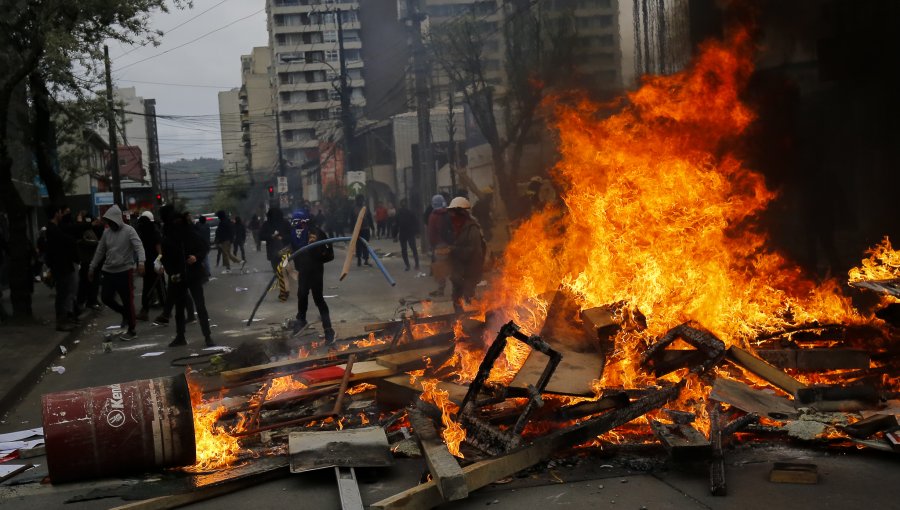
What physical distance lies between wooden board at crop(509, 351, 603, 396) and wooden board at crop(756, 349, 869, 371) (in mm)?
1622

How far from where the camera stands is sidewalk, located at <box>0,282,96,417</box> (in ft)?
30.3

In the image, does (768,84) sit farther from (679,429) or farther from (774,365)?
(679,429)

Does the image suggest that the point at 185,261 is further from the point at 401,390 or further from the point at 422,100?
the point at 422,100

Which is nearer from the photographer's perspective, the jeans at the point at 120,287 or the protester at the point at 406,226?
the jeans at the point at 120,287

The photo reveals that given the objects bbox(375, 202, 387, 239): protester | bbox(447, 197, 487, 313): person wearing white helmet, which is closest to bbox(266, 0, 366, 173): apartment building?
bbox(375, 202, 387, 239): protester

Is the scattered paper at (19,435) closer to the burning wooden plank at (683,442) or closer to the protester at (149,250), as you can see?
the burning wooden plank at (683,442)

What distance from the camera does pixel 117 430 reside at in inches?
227

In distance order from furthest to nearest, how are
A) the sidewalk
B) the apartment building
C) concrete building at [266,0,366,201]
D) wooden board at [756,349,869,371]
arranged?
the apartment building → concrete building at [266,0,366,201] → the sidewalk → wooden board at [756,349,869,371]

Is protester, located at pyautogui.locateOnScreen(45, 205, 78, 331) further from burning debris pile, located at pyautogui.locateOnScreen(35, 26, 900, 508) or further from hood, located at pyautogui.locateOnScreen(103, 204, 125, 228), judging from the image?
burning debris pile, located at pyautogui.locateOnScreen(35, 26, 900, 508)

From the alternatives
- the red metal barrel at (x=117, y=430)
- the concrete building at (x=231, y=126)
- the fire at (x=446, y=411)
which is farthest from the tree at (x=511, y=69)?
the concrete building at (x=231, y=126)

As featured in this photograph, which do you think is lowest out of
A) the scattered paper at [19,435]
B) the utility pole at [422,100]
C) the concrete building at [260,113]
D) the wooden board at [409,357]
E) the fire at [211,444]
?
the scattered paper at [19,435]

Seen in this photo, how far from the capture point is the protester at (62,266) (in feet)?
44.7

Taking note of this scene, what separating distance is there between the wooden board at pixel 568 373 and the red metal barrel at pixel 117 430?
2.56 m

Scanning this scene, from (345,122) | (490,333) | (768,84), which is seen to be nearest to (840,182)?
(768,84)
